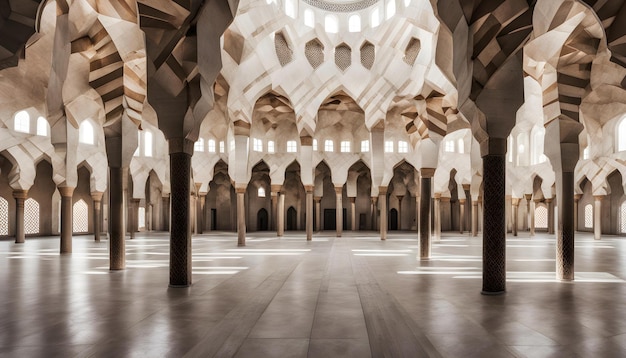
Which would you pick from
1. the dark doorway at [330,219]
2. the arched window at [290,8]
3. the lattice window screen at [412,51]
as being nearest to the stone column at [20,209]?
the arched window at [290,8]

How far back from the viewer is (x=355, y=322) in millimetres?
5008

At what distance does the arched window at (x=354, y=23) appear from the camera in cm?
2100

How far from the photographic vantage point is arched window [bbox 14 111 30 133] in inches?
800

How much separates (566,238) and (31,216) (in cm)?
2667

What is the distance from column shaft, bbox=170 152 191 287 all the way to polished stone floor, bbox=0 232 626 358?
1.01 ft

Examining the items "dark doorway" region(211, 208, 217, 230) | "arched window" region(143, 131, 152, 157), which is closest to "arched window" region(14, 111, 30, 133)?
"arched window" region(143, 131, 152, 157)

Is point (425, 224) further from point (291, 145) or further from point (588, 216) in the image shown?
point (588, 216)

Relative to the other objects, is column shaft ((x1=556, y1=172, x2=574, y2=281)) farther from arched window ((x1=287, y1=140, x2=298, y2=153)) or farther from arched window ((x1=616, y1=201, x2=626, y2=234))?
arched window ((x1=616, y1=201, x2=626, y2=234))

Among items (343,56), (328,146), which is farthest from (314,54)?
(328,146)

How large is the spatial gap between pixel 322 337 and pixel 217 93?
14.4 m

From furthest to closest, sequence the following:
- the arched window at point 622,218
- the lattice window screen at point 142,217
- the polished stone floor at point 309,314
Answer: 1. the lattice window screen at point 142,217
2. the arched window at point 622,218
3. the polished stone floor at point 309,314

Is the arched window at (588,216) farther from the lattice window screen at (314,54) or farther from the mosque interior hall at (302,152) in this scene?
the lattice window screen at (314,54)

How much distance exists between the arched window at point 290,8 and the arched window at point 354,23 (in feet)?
10.4

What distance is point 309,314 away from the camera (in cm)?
538
